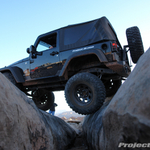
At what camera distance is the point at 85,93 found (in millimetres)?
2967

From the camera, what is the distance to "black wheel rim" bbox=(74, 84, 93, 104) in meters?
2.91

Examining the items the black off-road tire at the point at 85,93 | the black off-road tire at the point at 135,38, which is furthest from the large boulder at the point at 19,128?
the black off-road tire at the point at 135,38

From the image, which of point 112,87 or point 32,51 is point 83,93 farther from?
point 32,51

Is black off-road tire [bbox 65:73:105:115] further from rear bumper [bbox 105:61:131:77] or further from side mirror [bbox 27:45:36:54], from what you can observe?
side mirror [bbox 27:45:36:54]

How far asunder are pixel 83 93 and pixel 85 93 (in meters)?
0.05

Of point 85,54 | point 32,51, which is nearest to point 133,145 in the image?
point 85,54

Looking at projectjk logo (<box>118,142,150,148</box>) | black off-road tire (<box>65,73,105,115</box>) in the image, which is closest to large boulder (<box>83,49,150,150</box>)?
projectjk logo (<box>118,142,150,148</box>)

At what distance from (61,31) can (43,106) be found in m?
2.91

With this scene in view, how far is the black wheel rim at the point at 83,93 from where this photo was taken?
9.55 feet

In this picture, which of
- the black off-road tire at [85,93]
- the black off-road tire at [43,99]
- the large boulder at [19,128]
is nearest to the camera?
the large boulder at [19,128]

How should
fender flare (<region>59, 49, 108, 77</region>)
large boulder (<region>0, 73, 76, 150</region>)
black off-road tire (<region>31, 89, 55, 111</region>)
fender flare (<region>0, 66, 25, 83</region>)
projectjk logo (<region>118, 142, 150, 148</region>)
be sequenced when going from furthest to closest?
black off-road tire (<region>31, 89, 55, 111</region>) → fender flare (<region>0, 66, 25, 83</region>) → fender flare (<region>59, 49, 108, 77</region>) → large boulder (<region>0, 73, 76, 150</region>) → projectjk logo (<region>118, 142, 150, 148</region>)

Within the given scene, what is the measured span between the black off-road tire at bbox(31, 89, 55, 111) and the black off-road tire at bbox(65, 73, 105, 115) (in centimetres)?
252

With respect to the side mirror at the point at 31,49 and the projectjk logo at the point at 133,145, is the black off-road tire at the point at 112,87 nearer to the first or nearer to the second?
the side mirror at the point at 31,49

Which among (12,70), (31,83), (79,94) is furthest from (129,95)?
(12,70)
